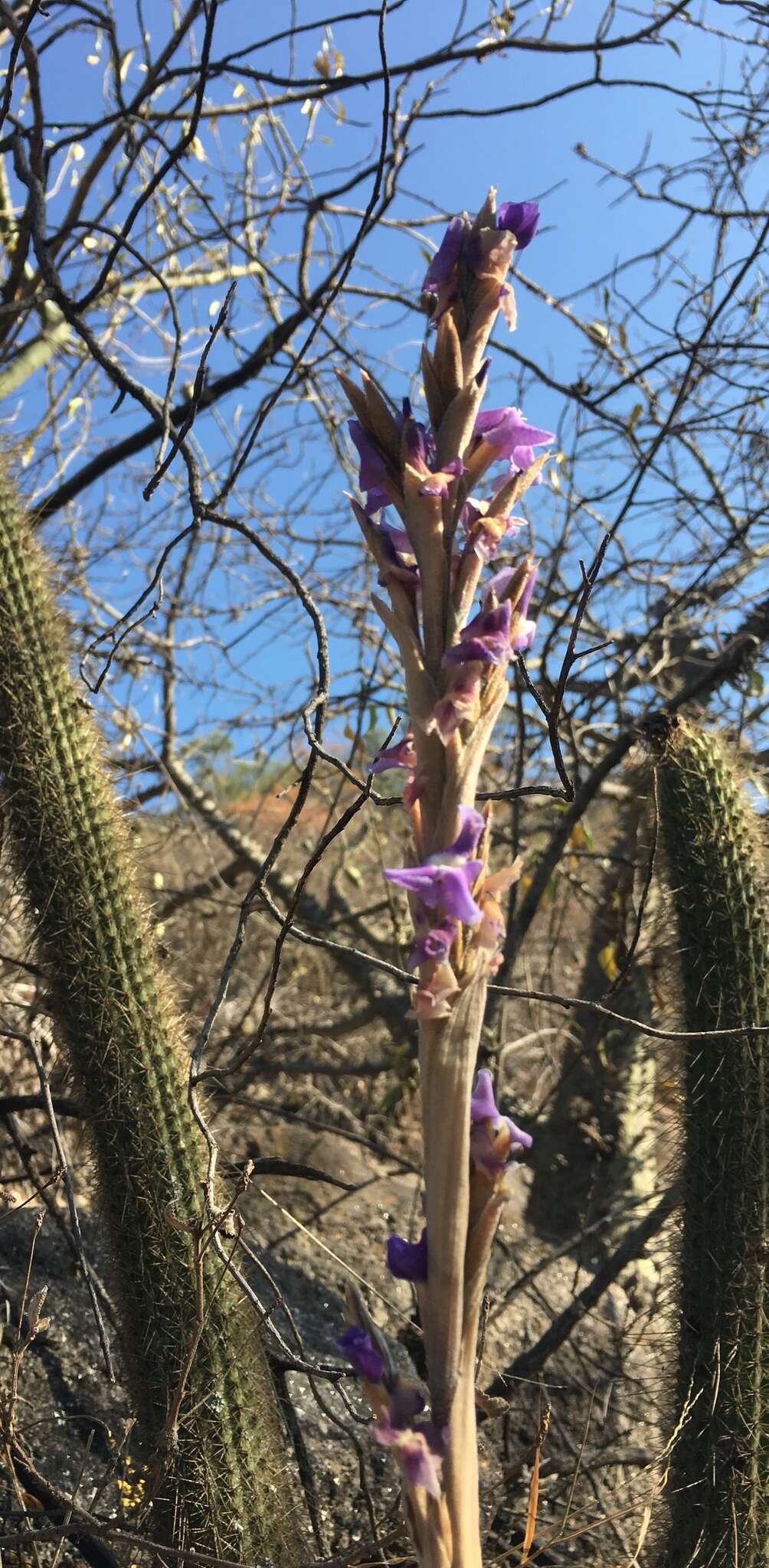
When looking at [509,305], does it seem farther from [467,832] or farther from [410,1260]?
[410,1260]

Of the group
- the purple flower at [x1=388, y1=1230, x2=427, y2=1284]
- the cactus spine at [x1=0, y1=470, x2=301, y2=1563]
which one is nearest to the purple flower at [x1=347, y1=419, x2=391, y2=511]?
the purple flower at [x1=388, y1=1230, x2=427, y2=1284]

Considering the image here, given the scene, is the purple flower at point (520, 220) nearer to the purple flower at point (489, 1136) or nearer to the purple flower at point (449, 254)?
the purple flower at point (449, 254)

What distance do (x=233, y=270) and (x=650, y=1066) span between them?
3.52 metres

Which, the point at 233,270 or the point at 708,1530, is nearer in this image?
the point at 708,1530

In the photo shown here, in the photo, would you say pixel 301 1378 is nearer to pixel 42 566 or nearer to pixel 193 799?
pixel 42 566

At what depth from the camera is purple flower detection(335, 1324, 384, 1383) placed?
2.60ft

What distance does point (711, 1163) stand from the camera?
1895 millimetres

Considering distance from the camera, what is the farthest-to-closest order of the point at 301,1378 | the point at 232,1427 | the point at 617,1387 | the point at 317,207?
the point at 317,207
the point at 617,1387
the point at 301,1378
the point at 232,1427

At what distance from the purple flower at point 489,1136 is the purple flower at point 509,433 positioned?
0.50 meters

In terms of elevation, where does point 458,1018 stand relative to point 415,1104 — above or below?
below

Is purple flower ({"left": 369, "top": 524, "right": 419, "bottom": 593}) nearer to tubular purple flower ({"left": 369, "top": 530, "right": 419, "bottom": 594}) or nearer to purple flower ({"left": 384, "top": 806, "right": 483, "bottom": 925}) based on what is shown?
tubular purple flower ({"left": 369, "top": 530, "right": 419, "bottom": 594})

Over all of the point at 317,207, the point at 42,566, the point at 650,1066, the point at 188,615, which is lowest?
the point at 650,1066

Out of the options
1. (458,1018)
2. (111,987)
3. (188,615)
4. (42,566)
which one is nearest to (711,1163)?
(111,987)

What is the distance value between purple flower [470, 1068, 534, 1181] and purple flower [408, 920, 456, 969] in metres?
0.12
